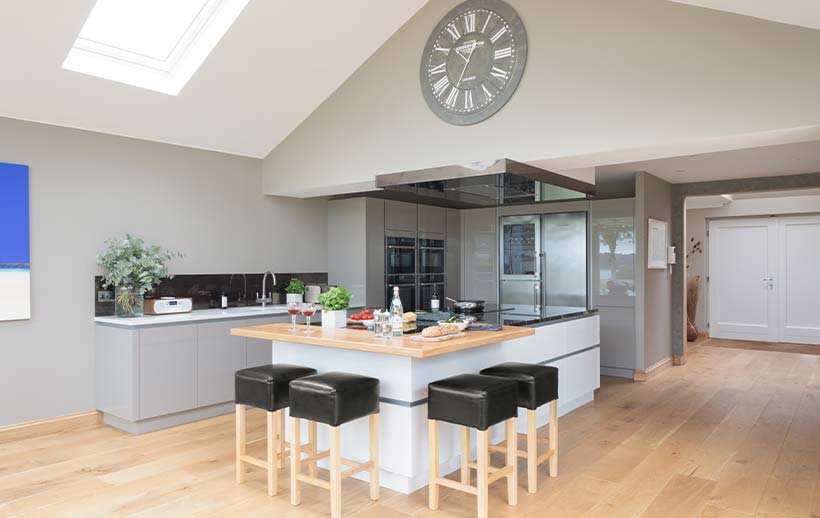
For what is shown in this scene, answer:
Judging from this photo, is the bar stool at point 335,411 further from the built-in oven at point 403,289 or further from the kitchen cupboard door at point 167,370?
the built-in oven at point 403,289

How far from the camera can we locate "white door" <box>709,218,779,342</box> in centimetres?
927

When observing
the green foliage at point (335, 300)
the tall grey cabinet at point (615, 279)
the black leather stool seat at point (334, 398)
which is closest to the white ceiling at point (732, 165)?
the tall grey cabinet at point (615, 279)

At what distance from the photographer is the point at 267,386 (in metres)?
3.18

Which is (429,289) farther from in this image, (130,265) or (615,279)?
(130,265)

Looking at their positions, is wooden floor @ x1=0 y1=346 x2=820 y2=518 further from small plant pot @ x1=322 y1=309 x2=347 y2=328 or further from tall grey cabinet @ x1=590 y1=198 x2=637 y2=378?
tall grey cabinet @ x1=590 y1=198 x2=637 y2=378

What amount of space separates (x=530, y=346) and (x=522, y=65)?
2.00 metres

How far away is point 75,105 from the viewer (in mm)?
4262

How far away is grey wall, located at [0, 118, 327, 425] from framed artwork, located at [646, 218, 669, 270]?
14.7ft

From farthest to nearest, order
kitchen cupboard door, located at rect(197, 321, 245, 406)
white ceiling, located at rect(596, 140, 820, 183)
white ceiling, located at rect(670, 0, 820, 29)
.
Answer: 1. white ceiling, located at rect(596, 140, 820, 183)
2. kitchen cupboard door, located at rect(197, 321, 245, 406)
3. white ceiling, located at rect(670, 0, 820, 29)

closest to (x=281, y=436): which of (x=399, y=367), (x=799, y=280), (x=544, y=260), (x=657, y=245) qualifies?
(x=399, y=367)

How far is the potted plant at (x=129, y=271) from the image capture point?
4.45 meters

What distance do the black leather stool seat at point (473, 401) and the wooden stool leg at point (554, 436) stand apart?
21.1 inches

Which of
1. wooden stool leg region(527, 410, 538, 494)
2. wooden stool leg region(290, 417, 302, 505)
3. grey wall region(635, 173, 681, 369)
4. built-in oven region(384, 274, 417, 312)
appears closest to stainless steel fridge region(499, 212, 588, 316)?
grey wall region(635, 173, 681, 369)

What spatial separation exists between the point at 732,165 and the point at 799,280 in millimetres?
4491
